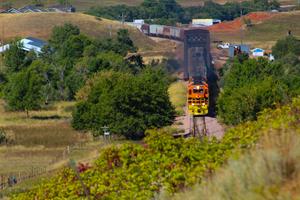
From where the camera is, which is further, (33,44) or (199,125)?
(33,44)

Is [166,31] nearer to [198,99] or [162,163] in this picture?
[198,99]

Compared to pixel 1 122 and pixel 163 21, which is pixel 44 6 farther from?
pixel 1 122

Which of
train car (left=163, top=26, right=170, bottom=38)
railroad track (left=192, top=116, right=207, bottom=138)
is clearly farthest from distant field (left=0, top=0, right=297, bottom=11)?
railroad track (left=192, top=116, right=207, bottom=138)

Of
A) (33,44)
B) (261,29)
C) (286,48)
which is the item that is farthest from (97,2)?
(286,48)

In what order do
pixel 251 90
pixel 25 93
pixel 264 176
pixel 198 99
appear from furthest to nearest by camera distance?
pixel 25 93 → pixel 198 99 → pixel 251 90 → pixel 264 176

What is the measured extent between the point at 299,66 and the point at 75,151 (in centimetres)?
3114

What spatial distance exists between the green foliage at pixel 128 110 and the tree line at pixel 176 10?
92568 millimetres

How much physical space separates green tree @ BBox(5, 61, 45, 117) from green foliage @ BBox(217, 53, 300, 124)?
14.4 metres

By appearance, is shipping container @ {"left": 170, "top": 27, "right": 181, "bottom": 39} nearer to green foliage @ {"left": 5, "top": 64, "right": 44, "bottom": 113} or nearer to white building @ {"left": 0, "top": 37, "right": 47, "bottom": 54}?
white building @ {"left": 0, "top": 37, "right": 47, "bottom": 54}

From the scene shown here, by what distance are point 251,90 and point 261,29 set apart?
274ft

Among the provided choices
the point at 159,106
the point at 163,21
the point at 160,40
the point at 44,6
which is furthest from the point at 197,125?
the point at 44,6

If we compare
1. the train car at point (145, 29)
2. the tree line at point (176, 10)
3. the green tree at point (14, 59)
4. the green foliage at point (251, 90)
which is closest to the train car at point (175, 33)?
the train car at point (145, 29)

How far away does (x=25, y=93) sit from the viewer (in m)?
67.6

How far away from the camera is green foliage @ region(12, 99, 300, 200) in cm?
1295
